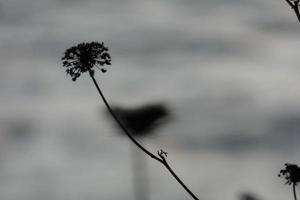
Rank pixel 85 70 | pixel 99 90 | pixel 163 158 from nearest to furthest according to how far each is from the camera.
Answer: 1. pixel 163 158
2. pixel 99 90
3. pixel 85 70

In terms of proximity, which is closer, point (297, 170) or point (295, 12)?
point (295, 12)

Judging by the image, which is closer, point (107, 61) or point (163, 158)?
point (163, 158)

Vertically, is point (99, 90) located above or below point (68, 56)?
below

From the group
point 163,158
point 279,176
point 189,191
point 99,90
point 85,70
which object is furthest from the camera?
point 279,176

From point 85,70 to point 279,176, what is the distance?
840 centimetres

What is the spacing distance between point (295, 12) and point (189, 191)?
4631 millimetres

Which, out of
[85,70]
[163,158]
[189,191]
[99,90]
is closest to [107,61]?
[85,70]

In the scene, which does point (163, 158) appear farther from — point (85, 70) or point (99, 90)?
point (85, 70)

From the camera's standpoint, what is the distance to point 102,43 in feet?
81.0

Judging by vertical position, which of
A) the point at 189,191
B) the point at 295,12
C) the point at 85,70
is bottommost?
the point at 189,191

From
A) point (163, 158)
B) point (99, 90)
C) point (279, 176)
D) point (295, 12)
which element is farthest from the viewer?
point (279, 176)

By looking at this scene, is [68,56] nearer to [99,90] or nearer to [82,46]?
[82,46]

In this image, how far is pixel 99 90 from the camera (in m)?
19.8

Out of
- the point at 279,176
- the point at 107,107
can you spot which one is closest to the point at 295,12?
the point at 107,107
